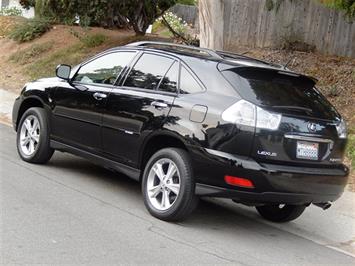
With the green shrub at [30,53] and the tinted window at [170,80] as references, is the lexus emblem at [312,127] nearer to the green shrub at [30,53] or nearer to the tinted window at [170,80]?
the tinted window at [170,80]

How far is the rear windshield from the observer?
5.71m

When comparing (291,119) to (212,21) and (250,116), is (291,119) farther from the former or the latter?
(212,21)

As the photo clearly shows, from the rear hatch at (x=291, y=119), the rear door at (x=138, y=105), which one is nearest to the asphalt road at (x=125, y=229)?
the rear door at (x=138, y=105)

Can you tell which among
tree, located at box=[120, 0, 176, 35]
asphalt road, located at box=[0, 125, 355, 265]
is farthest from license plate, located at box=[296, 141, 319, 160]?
tree, located at box=[120, 0, 176, 35]

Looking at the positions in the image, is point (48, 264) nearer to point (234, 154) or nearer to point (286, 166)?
point (234, 154)

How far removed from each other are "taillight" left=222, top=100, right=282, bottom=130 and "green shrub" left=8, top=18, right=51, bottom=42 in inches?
527

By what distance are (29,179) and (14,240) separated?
6.60 feet

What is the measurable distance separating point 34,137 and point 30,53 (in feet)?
31.2

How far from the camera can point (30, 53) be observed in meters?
16.7

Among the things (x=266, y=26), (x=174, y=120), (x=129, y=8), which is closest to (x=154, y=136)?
(x=174, y=120)

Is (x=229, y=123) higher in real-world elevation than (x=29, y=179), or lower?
higher

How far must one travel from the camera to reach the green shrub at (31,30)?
58.6ft

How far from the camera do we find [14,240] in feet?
16.5

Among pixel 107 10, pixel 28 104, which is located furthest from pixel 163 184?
pixel 107 10
